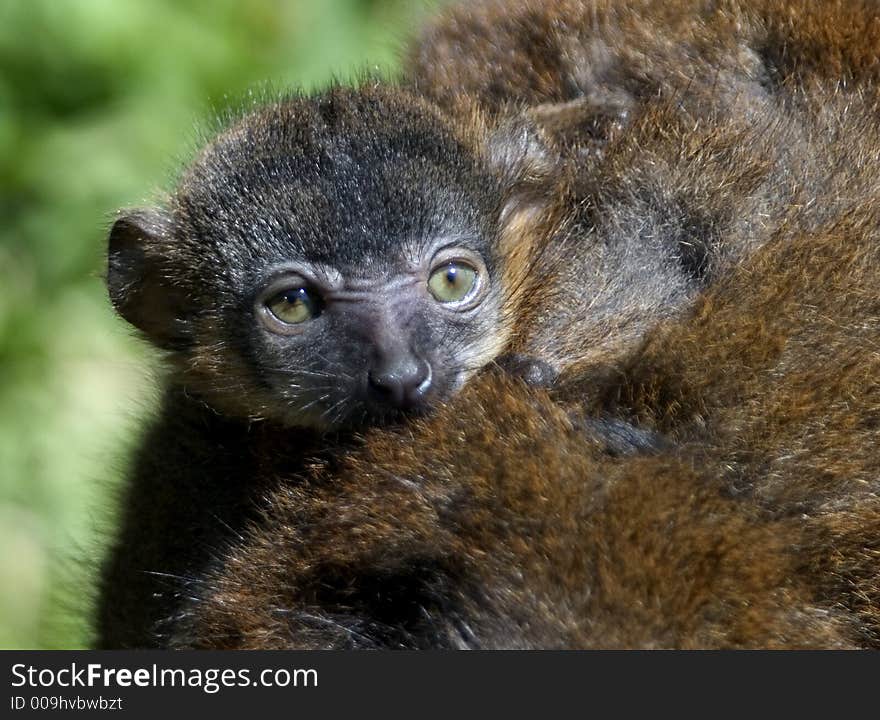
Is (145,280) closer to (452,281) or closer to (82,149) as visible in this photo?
(452,281)

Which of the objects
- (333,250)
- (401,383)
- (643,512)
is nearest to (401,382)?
(401,383)

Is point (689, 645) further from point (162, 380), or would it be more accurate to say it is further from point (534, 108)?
point (162, 380)

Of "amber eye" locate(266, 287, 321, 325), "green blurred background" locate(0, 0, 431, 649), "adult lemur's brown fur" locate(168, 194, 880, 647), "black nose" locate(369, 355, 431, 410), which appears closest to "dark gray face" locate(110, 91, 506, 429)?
"amber eye" locate(266, 287, 321, 325)

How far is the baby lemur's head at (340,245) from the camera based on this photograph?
3.48 m

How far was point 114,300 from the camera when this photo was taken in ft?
12.9

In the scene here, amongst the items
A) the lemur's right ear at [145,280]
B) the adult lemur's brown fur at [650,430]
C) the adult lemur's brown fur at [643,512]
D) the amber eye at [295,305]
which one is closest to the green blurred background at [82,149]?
the lemur's right ear at [145,280]

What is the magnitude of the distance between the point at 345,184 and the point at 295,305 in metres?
0.34

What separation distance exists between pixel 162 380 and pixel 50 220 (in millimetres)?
3122

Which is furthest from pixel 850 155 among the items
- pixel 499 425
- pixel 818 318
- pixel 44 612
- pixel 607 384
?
pixel 44 612

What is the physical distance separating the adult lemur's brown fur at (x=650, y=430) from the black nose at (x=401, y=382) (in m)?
0.19

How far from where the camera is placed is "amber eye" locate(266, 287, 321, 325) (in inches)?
141

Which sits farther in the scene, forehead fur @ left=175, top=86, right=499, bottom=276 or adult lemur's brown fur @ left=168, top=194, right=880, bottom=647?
forehead fur @ left=175, top=86, right=499, bottom=276

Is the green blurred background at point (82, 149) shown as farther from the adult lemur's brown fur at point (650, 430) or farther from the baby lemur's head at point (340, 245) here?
the adult lemur's brown fur at point (650, 430)

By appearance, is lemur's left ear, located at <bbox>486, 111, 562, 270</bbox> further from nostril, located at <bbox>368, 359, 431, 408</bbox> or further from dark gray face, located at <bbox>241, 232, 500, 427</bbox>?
nostril, located at <bbox>368, 359, 431, 408</bbox>
